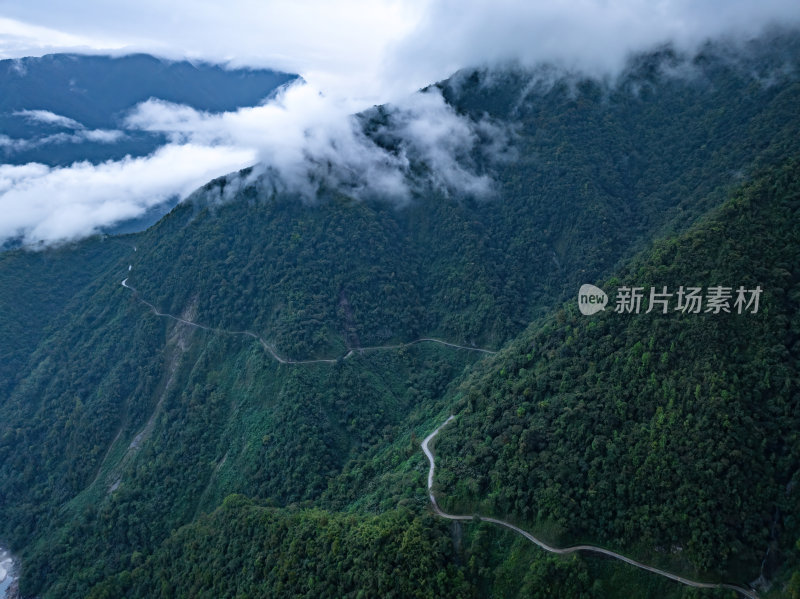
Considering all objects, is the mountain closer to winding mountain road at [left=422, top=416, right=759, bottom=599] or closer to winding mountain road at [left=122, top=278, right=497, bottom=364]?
winding mountain road at [left=122, top=278, right=497, bottom=364]

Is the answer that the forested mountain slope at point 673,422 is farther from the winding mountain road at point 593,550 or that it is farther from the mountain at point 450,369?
the winding mountain road at point 593,550

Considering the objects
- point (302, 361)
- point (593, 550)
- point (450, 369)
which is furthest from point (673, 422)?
point (302, 361)

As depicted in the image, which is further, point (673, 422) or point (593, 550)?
point (673, 422)

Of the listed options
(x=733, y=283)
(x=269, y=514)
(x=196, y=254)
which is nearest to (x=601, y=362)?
(x=733, y=283)

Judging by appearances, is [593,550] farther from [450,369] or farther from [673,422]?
[450,369]

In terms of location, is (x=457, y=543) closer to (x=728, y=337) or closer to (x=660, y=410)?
(x=660, y=410)

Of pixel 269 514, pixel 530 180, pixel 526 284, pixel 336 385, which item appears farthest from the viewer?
pixel 530 180

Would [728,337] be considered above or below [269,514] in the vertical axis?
above

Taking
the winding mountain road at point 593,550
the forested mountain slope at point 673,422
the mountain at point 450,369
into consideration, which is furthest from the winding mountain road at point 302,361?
the winding mountain road at point 593,550
